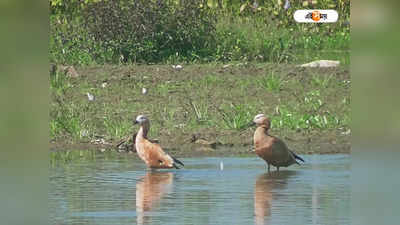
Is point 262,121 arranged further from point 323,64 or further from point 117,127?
point 323,64

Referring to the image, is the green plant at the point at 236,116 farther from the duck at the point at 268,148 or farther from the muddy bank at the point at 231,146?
the duck at the point at 268,148

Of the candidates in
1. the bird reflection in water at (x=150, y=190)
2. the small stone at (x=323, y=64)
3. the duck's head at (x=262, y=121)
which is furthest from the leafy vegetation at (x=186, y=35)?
the bird reflection in water at (x=150, y=190)

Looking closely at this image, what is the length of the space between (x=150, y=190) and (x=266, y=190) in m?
0.65

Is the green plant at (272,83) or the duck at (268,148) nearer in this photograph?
the duck at (268,148)

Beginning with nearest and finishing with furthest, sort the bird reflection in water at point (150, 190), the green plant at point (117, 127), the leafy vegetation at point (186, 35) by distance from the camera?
1. the bird reflection in water at point (150, 190)
2. the green plant at point (117, 127)
3. the leafy vegetation at point (186, 35)

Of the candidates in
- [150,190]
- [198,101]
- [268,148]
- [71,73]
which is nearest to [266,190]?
[150,190]

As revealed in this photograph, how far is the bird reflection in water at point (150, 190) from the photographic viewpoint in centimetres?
540

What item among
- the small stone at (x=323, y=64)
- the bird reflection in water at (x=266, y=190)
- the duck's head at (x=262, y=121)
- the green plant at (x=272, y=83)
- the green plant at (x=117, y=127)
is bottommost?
the bird reflection in water at (x=266, y=190)

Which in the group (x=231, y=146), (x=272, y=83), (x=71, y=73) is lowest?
(x=231, y=146)

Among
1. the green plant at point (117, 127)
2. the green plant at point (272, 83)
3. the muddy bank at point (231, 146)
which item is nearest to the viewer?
the muddy bank at point (231, 146)

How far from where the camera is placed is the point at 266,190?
6242 mm
